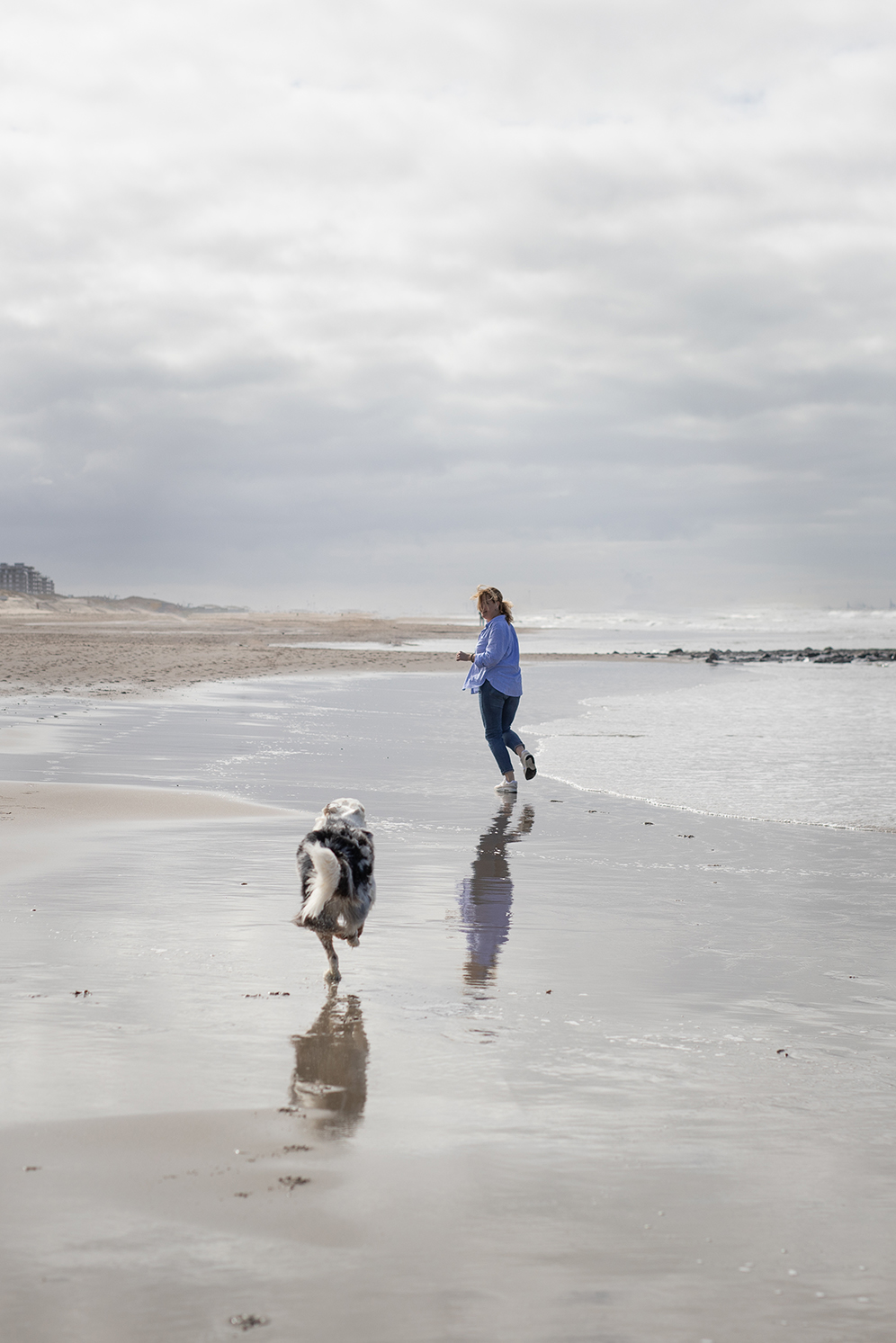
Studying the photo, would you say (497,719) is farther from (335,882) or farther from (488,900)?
(335,882)

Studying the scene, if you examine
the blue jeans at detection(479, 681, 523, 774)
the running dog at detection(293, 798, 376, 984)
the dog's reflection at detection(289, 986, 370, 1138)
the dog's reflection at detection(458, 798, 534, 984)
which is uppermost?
the blue jeans at detection(479, 681, 523, 774)

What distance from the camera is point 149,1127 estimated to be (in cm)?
390

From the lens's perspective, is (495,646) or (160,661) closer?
(495,646)

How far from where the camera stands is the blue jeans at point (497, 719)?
13180mm

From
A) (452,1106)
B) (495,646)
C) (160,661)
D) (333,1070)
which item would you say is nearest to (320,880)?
(333,1070)

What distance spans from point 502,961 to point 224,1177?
8.94 feet

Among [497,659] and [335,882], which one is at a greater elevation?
[497,659]

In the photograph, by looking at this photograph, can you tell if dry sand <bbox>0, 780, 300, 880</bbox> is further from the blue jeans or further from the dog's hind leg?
the dog's hind leg

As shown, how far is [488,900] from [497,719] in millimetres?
5777

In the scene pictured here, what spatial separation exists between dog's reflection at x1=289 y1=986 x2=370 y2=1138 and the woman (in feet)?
26.4

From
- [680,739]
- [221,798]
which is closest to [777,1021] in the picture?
[221,798]

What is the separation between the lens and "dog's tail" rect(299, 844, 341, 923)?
5.68 m

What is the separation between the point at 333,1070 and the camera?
447 centimetres

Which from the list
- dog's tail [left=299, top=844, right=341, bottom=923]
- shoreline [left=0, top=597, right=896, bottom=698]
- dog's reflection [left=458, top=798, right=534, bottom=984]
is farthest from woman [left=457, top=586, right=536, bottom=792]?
shoreline [left=0, top=597, right=896, bottom=698]
